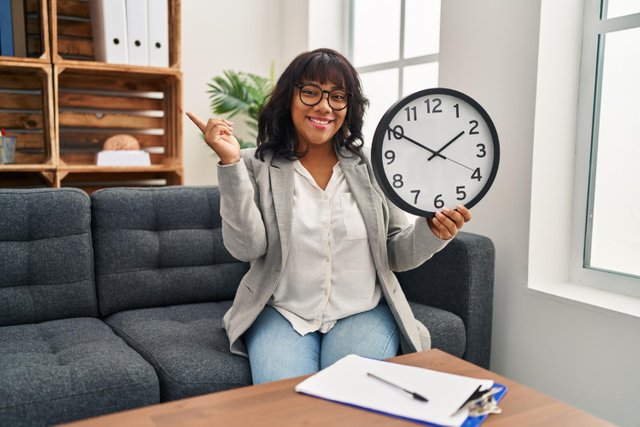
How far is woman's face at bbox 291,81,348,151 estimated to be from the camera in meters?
1.63

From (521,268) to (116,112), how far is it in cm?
212

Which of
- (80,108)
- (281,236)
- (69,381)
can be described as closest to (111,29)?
(80,108)

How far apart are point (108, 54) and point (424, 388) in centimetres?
229

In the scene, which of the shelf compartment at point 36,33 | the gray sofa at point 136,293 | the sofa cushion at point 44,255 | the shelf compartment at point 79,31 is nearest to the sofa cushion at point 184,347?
the gray sofa at point 136,293

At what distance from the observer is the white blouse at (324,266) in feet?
5.31

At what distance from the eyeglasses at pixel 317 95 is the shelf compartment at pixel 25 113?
1.63 meters

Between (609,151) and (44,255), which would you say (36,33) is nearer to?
(44,255)

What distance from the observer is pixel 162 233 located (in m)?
2.17

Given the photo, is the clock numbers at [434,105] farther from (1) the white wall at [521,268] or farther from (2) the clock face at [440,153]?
(1) the white wall at [521,268]

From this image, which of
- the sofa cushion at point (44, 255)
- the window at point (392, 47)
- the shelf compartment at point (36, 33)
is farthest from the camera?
the window at point (392, 47)

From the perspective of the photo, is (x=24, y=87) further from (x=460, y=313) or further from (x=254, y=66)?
(x=460, y=313)

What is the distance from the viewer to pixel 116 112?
3.14m

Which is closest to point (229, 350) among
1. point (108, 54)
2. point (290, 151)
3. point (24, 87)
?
point (290, 151)

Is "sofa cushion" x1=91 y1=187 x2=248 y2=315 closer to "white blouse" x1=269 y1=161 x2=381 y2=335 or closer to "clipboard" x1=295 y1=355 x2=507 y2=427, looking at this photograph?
"white blouse" x1=269 y1=161 x2=381 y2=335
